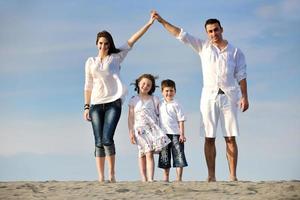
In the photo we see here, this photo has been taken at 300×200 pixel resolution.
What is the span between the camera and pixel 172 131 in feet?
35.8

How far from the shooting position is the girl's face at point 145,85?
1056 centimetres

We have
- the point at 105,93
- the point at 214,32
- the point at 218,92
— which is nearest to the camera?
the point at 218,92

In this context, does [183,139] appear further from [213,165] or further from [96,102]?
[96,102]

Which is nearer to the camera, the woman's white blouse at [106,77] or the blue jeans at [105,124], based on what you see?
the blue jeans at [105,124]

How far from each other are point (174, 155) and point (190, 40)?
2167 mm

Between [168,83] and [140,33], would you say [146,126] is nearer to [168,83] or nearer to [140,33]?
[168,83]

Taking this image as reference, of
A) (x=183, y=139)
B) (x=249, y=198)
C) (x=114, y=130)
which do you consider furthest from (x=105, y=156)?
(x=249, y=198)

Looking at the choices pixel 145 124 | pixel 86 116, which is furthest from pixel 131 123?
pixel 86 116

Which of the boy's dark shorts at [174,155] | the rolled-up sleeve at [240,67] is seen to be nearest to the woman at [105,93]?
the boy's dark shorts at [174,155]

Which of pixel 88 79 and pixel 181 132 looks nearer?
pixel 88 79

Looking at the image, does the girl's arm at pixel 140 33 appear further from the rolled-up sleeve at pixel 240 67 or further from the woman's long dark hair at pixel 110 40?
the rolled-up sleeve at pixel 240 67

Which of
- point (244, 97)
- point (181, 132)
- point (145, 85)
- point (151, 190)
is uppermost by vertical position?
point (145, 85)

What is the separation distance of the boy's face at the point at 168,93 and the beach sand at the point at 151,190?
6.63ft

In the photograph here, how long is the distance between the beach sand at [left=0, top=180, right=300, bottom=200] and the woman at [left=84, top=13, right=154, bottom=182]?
0.76 metres
